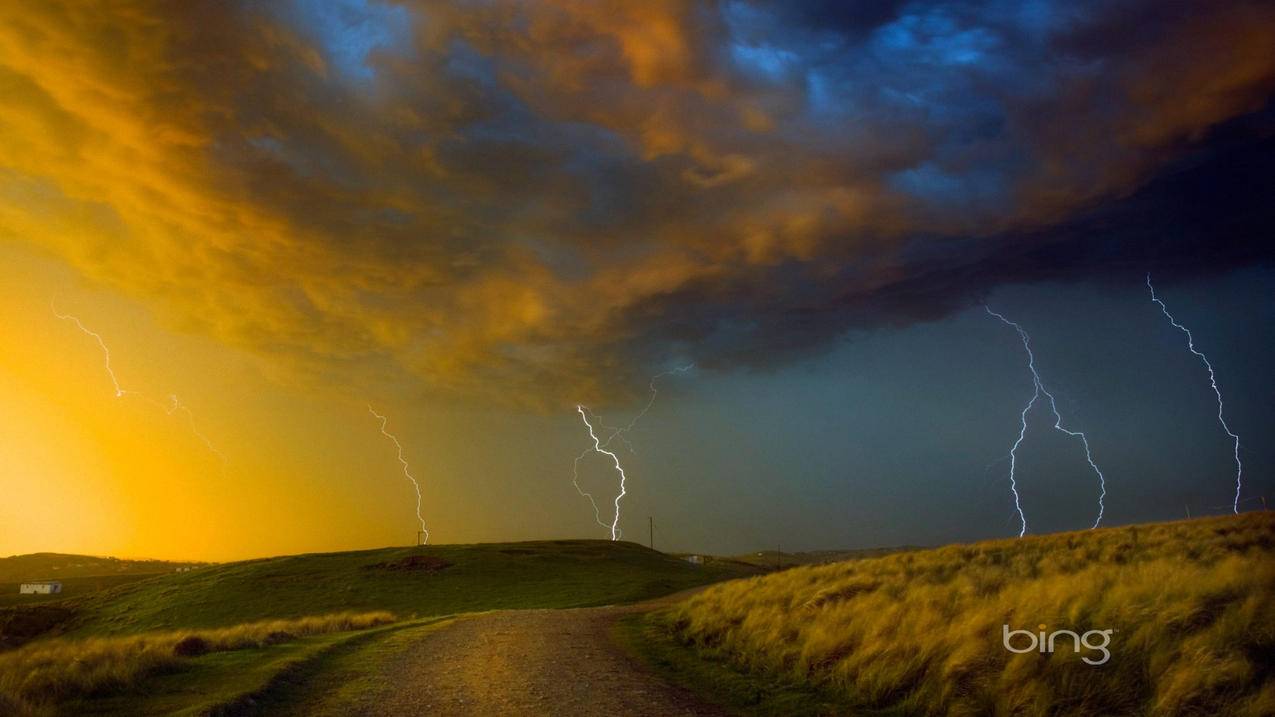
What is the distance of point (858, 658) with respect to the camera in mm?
11023

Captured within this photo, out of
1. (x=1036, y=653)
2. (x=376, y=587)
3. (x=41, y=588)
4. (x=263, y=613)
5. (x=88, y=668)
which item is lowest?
(x=88, y=668)

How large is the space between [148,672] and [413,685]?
6147mm

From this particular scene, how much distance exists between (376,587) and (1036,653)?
57027 mm

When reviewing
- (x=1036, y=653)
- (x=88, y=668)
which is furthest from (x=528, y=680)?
(x=88, y=668)

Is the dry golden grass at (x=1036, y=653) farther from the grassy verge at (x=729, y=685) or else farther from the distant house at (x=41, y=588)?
the distant house at (x=41, y=588)

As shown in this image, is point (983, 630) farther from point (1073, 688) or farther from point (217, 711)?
point (217, 711)

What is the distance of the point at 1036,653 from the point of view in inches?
359

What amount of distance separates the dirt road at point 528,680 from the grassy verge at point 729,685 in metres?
0.48

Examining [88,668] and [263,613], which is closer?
[88,668]

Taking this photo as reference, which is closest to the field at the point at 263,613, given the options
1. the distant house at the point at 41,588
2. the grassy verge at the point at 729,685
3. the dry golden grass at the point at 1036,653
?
the grassy verge at the point at 729,685

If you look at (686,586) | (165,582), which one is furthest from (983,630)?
(165,582)

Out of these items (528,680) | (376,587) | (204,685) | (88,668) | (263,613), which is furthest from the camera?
(376,587)

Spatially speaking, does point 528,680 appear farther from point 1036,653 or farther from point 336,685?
point 1036,653

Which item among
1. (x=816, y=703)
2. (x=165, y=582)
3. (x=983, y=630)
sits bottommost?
(x=816, y=703)
